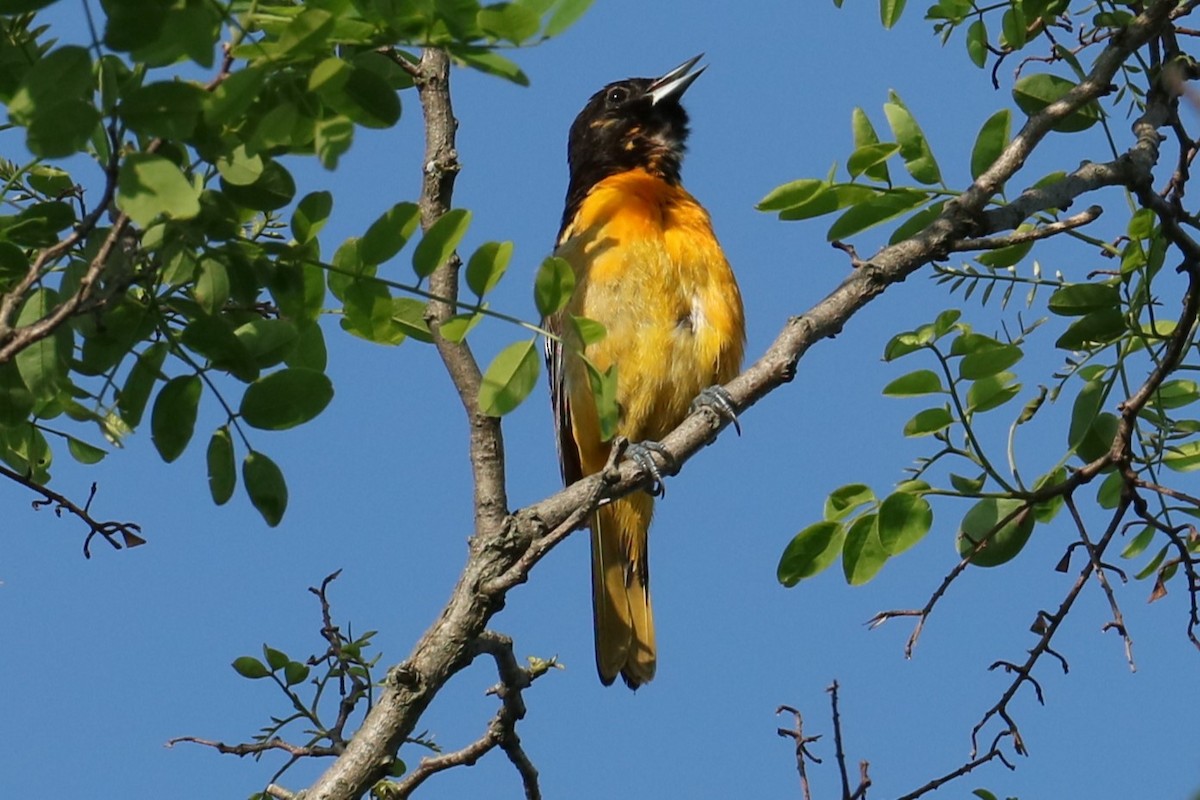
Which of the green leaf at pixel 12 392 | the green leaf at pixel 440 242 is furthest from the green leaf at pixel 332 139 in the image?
the green leaf at pixel 12 392

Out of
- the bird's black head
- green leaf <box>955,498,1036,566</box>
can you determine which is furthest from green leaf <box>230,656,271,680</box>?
the bird's black head

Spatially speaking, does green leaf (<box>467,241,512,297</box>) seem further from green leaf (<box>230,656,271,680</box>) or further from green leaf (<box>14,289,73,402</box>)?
green leaf (<box>230,656,271,680</box>)

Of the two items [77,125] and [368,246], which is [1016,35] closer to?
[368,246]

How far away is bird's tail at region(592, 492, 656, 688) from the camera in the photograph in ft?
19.4

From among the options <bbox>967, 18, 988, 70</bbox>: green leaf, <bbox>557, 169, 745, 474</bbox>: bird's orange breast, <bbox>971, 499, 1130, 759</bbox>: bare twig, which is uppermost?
<bbox>557, 169, 745, 474</bbox>: bird's orange breast

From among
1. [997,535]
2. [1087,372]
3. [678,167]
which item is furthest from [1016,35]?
[678,167]

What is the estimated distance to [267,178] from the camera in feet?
7.42

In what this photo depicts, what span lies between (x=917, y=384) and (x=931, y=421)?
0.09m

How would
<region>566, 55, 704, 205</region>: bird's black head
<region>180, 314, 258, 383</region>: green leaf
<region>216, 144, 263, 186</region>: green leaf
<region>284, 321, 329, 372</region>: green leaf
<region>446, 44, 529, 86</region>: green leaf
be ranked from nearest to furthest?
<region>446, 44, 529, 86</region>: green leaf → <region>216, 144, 263, 186</region>: green leaf → <region>180, 314, 258, 383</region>: green leaf → <region>284, 321, 329, 372</region>: green leaf → <region>566, 55, 704, 205</region>: bird's black head

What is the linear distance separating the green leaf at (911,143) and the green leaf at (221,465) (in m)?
1.63

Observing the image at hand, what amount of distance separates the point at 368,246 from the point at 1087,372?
5.61ft

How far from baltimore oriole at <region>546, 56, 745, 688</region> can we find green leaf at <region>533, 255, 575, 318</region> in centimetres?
239

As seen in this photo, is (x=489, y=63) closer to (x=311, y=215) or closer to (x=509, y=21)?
(x=509, y=21)

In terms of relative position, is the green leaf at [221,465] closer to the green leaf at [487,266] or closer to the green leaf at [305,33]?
the green leaf at [487,266]
